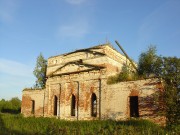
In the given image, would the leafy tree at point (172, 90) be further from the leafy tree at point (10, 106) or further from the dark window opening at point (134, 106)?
the leafy tree at point (10, 106)

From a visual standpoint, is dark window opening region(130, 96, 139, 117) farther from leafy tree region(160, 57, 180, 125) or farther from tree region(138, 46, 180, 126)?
leafy tree region(160, 57, 180, 125)

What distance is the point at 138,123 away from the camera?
15531mm

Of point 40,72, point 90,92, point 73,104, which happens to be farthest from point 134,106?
point 40,72

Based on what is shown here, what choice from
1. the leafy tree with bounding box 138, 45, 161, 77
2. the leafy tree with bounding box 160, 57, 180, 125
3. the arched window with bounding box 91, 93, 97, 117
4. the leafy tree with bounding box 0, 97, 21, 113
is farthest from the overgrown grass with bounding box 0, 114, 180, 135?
the leafy tree with bounding box 0, 97, 21, 113

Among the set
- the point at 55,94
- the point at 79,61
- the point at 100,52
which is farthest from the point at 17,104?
the point at 100,52

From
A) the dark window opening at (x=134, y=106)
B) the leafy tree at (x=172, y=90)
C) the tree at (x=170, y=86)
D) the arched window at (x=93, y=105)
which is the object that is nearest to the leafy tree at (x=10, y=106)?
the arched window at (x=93, y=105)

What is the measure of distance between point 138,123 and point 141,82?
302cm

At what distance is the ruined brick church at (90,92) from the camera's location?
16891 millimetres

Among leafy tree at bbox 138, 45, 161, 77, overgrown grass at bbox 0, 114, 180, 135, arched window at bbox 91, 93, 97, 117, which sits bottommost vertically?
overgrown grass at bbox 0, 114, 180, 135

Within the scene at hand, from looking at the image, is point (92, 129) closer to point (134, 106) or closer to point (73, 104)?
Result: point (134, 106)

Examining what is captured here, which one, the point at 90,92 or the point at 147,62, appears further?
the point at 147,62

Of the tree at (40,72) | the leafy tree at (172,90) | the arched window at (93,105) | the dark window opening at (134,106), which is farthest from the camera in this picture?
the tree at (40,72)

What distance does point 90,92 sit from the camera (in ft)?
65.8

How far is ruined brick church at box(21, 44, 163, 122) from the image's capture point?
665 inches
